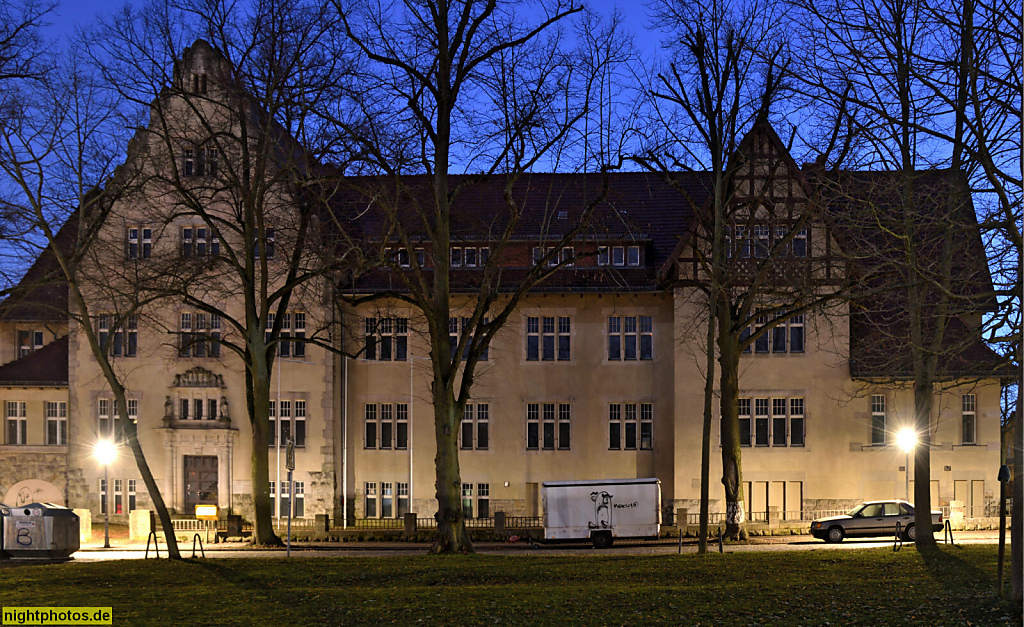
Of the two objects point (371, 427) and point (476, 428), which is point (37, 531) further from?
point (476, 428)

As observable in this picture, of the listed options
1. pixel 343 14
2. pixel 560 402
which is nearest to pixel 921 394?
pixel 343 14

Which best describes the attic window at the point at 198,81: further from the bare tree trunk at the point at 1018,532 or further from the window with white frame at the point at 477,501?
the bare tree trunk at the point at 1018,532

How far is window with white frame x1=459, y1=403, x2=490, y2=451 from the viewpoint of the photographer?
40219 mm

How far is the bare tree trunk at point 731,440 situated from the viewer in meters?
31.3

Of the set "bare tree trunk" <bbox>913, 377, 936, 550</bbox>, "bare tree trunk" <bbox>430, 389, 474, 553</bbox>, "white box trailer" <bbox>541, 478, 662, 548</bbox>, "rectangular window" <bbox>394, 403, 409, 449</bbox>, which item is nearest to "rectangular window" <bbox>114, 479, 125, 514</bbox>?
"rectangular window" <bbox>394, 403, 409, 449</bbox>

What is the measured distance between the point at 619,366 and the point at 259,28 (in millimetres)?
18687

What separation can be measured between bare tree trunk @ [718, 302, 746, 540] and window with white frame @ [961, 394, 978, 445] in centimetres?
1138

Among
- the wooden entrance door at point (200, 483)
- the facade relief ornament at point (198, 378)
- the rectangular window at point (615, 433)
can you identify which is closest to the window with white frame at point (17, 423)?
the facade relief ornament at point (198, 378)

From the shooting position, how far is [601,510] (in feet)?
108

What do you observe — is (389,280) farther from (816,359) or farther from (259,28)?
(816,359)

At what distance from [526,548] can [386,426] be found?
425 inches

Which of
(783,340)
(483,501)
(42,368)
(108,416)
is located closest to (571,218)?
(783,340)

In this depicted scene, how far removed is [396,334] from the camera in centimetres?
4012

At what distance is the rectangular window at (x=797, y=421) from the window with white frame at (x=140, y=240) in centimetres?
2421
